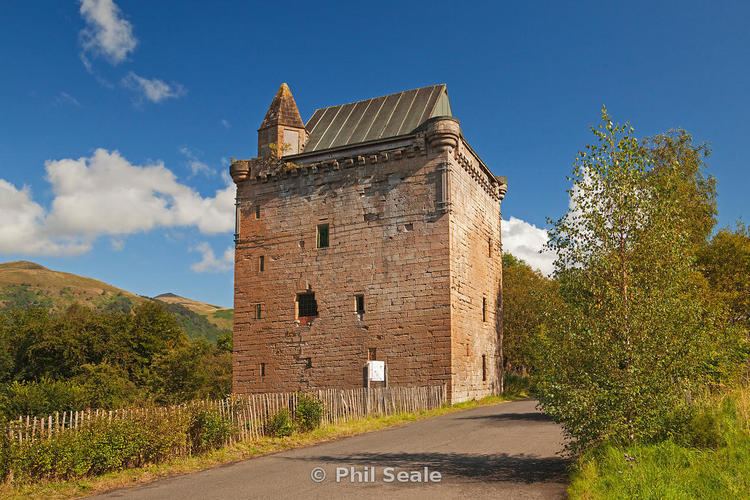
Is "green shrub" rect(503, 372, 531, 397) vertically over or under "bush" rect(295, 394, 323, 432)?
under

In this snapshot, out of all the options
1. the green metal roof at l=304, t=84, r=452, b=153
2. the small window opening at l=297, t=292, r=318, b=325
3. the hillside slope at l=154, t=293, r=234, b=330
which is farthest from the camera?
the hillside slope at l=154, t=293, r=234, b=330

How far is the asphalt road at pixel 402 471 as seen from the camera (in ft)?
34.0

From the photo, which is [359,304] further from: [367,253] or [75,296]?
[75,296]

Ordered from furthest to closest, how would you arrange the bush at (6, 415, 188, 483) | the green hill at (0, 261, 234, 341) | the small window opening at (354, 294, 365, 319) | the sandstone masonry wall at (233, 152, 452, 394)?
the green hill at (0, 261, 234, 341) → the small window opening at (354, 294, 365, 319) → the sandstone masonry wall at (233, 152, 452, 394) → the bush at (6, 415, 188, 483)

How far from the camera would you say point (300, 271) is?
100 ft

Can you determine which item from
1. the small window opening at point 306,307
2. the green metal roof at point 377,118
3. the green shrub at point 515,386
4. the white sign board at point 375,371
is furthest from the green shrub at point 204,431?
the green shrub at point 515,386

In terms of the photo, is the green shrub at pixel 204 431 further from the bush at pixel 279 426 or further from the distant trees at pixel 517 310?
the distant trees at pixel 517 310

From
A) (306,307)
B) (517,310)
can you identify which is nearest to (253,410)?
(306,307)

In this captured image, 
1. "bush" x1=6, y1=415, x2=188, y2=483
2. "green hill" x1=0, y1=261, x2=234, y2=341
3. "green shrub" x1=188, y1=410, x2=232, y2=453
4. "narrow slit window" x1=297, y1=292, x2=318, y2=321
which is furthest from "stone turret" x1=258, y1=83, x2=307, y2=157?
"green hill" x1=0, y1=261, x2=234, y2=341

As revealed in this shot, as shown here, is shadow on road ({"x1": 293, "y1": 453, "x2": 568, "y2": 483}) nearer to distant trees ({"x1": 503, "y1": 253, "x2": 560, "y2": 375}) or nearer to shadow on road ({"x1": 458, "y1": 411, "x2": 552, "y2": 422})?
shadow on road ({"x1": 458, "y1": 411, "x2": 552, "y2": 422})

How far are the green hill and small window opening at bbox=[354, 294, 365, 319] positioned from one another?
101057 millimetres

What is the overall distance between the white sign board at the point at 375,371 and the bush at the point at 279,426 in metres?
8.41

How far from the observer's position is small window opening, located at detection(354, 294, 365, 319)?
2873 cm

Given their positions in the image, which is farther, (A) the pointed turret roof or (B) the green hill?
(B) the green hill
